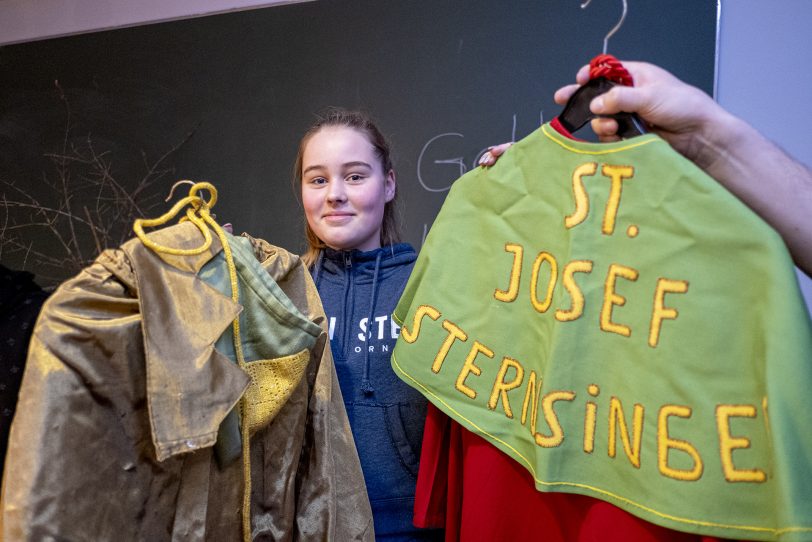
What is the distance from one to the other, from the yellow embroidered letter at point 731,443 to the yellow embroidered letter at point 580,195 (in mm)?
283

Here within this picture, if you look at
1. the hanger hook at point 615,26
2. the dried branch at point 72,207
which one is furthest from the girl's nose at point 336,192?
the dried branch at point 72,207

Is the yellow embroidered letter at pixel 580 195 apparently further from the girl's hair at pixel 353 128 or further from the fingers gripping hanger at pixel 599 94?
the girl's hair at pixel 353 128

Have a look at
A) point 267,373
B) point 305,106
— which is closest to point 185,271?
point 267,373

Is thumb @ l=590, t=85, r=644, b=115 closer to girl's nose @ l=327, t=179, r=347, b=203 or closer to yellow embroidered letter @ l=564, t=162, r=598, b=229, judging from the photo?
Answer: yellow embroidered letter @ l=564, t=162, r=598, b=229

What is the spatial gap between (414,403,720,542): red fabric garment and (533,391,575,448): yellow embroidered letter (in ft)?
0.33

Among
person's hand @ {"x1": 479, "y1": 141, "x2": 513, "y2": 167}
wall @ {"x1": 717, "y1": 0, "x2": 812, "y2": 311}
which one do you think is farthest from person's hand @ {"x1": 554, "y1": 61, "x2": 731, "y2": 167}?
wall @ {"x1": 717, "y1": 0, "x2": 812, "y2": 311}

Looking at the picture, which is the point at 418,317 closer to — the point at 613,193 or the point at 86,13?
the point at 613,193

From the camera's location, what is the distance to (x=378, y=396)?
1.08m

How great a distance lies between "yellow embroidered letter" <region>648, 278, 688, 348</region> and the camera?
72cm

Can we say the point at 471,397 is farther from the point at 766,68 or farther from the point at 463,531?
the point at 766,68

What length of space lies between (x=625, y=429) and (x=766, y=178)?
1.19 ft

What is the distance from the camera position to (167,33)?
186 centimetres

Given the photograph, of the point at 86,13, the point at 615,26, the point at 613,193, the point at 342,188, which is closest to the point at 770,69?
the point at 615,26

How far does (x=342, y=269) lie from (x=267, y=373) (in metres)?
0.37
